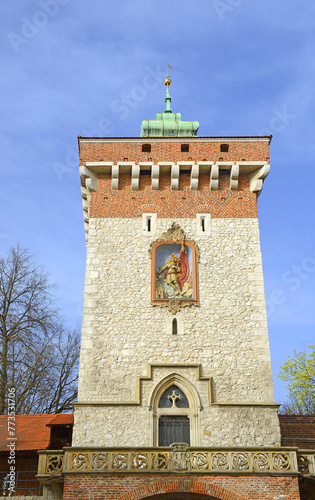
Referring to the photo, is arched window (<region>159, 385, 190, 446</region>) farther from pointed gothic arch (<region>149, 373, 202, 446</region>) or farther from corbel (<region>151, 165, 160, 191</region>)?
corbel (<region>151, 165, 160, 191</region>)

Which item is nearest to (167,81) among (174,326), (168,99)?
(168,99)

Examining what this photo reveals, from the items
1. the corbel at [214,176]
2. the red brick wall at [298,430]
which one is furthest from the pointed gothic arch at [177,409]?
the corbel at [214,176]

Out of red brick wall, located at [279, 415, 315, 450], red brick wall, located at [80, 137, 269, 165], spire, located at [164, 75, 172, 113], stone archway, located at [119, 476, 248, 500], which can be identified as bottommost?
stone archway, located at [119, 476, 248, 500]

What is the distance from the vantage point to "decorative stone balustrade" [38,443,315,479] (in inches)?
572

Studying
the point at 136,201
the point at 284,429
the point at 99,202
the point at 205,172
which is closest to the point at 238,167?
the point at 205,172

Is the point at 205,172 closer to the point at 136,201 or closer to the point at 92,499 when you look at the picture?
the point at 136,201

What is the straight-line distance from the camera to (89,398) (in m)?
16.6

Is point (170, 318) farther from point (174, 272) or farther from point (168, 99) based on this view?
point (168, 99)

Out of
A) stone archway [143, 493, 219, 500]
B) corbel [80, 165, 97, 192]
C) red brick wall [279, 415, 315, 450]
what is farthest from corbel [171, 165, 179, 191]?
stone archway [143, 493, 219, 500]

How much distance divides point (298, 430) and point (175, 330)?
482 cm

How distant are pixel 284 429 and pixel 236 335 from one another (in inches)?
127

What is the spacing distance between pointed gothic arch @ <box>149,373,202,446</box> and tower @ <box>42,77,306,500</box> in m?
0.03

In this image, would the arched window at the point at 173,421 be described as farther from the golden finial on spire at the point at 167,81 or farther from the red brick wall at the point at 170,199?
the golden finial on spire at the point at 167,81

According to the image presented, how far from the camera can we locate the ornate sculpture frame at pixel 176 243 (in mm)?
18011
